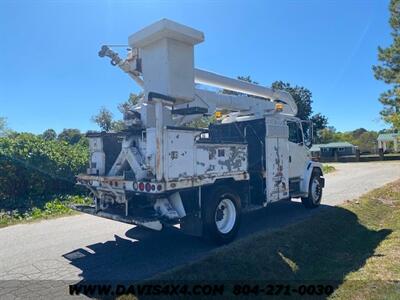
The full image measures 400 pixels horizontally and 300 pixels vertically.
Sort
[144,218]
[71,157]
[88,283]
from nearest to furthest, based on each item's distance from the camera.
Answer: [88,283] < [144,218] < [71,157]

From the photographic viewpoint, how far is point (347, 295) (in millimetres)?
4824

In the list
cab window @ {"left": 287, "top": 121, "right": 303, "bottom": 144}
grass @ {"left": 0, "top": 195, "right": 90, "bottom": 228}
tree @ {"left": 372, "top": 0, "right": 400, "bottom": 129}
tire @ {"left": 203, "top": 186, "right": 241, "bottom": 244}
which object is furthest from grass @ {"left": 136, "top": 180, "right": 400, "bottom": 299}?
tree @ {"left": 372, "top": 0, "right": 400, "bottom": 129}

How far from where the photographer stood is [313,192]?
9.98 m

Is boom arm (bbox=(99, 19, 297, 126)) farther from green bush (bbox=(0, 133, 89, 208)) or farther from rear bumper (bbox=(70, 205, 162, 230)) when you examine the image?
green bush (bbox=(0, 133, 89, 208))

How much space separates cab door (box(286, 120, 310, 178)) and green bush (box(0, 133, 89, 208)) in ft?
26.3

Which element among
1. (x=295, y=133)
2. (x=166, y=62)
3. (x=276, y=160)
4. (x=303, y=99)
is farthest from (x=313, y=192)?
(x=303, y=99)

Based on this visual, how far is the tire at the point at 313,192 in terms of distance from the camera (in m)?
9.83

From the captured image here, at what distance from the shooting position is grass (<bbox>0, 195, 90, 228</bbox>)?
30.7 ft

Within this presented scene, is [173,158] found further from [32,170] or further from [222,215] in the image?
[32,170]

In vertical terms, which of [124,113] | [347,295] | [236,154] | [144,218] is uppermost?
[124,113]

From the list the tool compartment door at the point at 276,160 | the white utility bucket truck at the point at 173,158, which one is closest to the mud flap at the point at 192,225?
the white utility bucket truck at the point at 173,158

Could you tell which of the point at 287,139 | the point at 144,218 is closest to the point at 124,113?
the point at 144,218

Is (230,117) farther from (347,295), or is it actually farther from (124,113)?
(347,295)

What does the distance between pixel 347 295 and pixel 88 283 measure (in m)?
3.56
